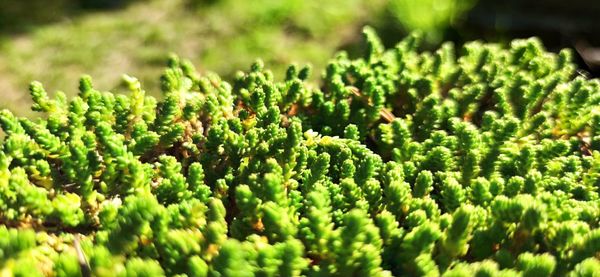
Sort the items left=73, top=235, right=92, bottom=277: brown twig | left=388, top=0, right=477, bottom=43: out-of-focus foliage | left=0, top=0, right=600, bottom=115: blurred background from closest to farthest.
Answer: left=73, top=235, right=92, bottom=277: brown twig → left=0, top=0, right=600, bottom=115: blurred background → left=388, top=0, right=477, bottom=43: out-of-focus foliage

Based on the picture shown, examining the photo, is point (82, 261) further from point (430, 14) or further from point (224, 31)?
point (430, 14)

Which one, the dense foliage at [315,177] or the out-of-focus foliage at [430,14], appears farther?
the out-of-focus foliage at [430,14]

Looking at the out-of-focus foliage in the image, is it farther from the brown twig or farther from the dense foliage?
the brown twig

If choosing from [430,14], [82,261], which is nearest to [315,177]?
[82,261]

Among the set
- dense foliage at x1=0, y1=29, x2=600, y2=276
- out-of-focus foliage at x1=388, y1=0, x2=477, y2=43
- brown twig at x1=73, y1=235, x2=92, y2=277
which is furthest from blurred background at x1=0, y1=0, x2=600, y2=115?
brown twig at x1=73, y1=235, x2=92, y2=277

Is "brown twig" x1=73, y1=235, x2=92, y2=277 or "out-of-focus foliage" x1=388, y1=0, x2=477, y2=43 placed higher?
"out-of-focus foliage" x1=388, y1=0, x2=477, y2=43

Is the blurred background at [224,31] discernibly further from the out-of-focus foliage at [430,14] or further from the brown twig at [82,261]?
the brown twig at [82,261]

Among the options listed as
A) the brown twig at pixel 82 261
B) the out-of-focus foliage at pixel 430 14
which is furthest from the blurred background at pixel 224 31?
the brown twig at pixel 82 261
